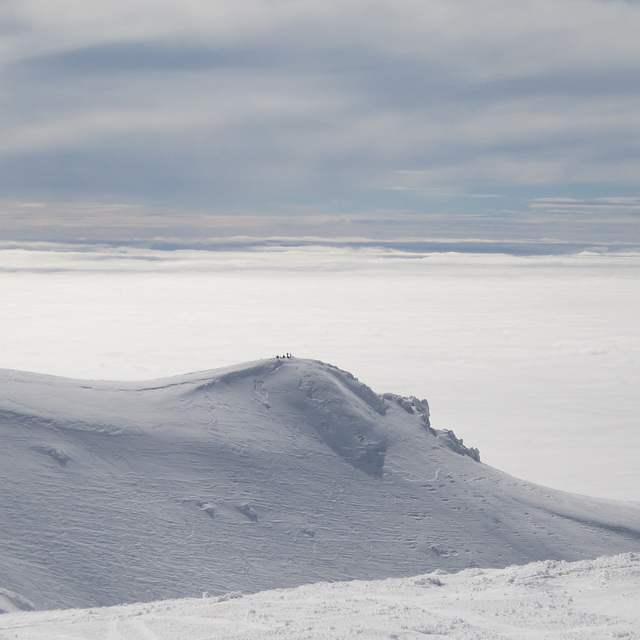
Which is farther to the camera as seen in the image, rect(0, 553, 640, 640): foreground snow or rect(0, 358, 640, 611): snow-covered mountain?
rect(0, 358, 640, 611): snow-covered mountain

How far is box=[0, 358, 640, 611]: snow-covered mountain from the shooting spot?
9.98 m

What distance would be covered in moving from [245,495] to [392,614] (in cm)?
543

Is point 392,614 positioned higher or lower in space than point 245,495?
lower

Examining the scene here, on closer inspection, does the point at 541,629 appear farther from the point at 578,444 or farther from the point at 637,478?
the point at 578,444

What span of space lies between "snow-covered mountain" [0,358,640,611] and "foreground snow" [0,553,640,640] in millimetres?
1453

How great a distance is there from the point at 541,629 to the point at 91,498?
25.3ft

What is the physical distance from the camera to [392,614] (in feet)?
24.5

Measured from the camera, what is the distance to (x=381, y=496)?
533 inches

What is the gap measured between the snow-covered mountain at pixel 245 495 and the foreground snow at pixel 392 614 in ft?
4.77

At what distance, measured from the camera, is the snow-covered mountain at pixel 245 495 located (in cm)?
998

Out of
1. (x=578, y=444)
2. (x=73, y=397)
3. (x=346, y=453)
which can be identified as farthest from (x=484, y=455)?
(x=73, y=397)

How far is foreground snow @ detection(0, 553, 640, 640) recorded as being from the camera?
6.77 meters

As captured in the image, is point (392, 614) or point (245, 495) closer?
point (392, 614)

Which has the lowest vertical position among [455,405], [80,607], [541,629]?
[80,607]
